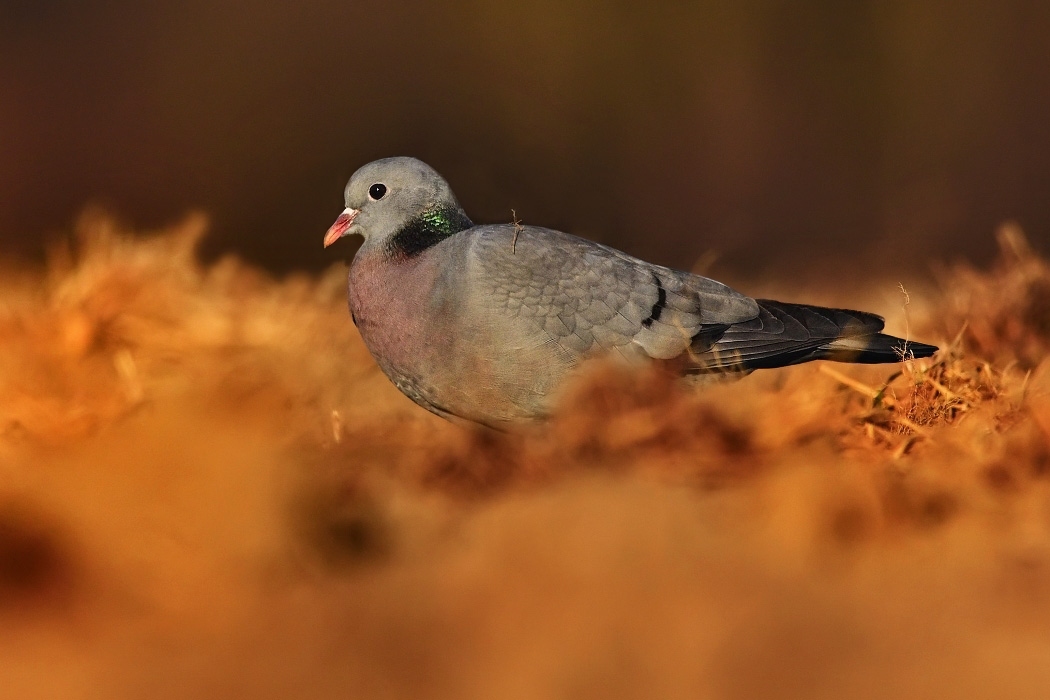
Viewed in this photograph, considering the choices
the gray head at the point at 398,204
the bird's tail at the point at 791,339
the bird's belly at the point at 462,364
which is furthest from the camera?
the gray head at the point at 398,204

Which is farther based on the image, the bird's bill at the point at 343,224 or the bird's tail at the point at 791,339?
the bird's bill at the point at 343,224

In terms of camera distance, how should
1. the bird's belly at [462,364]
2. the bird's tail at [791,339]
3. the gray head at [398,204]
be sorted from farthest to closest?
the gray head at [398,204] < the bird's tail at [791,339] < the bird's belly at [462,364]

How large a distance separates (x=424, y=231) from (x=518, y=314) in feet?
0.97

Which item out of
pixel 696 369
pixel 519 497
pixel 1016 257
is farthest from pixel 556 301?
pixel 519 497

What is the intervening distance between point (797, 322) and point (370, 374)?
25.9 inches

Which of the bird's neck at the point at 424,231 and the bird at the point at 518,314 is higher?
the bird's neck at the point at 424,231

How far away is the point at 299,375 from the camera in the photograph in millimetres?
1351

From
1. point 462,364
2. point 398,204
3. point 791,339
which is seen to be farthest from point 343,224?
point 791,339

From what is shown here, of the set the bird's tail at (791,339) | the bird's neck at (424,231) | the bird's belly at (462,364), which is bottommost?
the bird's belly at (462,364)

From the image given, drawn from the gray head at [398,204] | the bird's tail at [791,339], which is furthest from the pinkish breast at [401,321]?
the bird's tail at [791,339]

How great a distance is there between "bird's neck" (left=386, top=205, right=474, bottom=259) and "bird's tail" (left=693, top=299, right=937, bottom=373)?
1.48ft

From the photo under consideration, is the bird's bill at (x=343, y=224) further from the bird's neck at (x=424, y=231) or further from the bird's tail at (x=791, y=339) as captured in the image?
the bird's tail at (x=791, y=339)

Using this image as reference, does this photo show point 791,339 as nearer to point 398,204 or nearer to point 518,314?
point 518,314

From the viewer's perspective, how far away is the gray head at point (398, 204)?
5.50 ft
